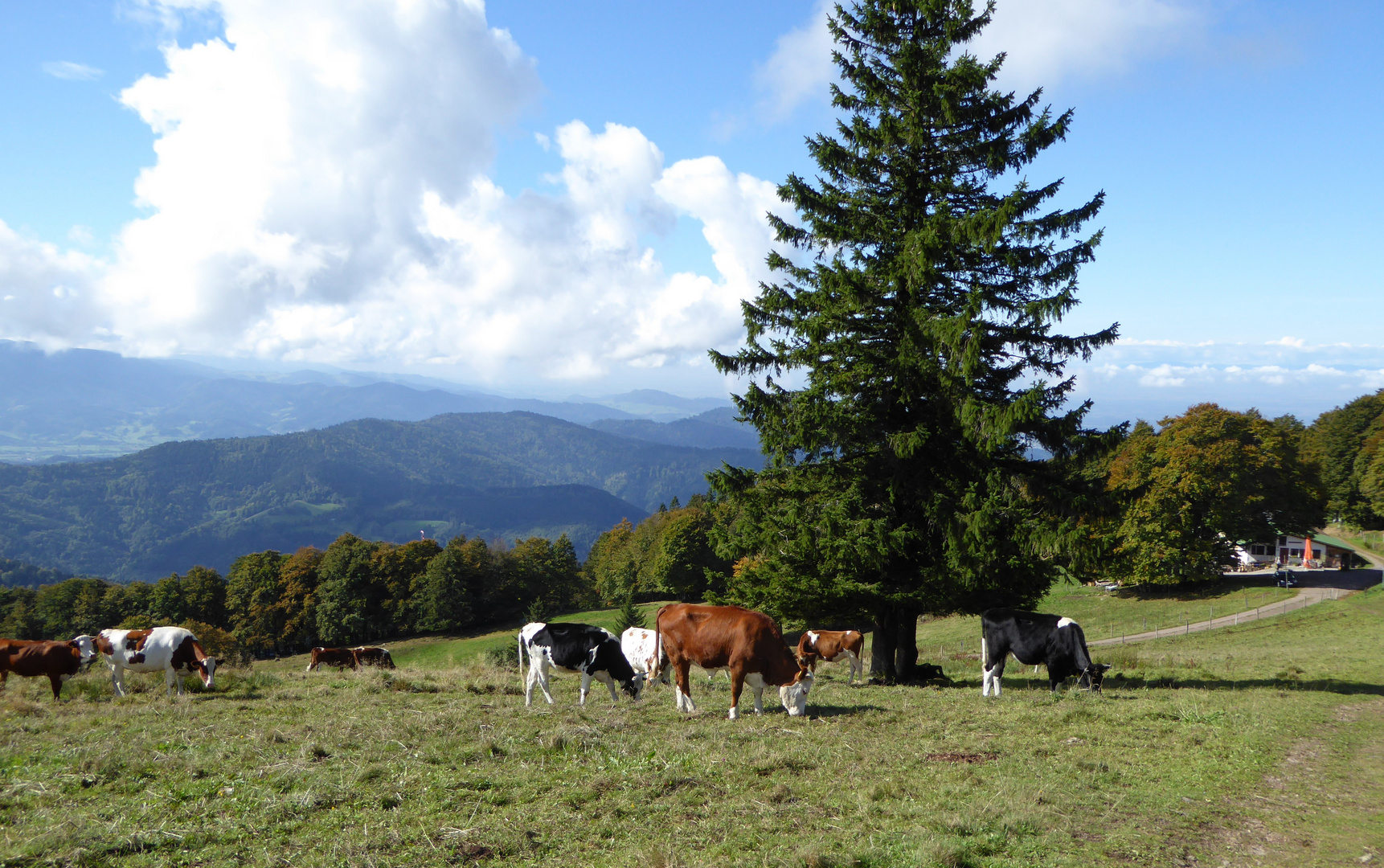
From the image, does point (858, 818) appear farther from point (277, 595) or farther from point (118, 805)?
point (277, 595)

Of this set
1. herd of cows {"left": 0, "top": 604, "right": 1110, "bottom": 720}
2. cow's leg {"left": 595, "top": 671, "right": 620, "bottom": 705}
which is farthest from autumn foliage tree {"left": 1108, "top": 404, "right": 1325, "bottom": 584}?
cow's leg {"left": 595, "top": 671, "right": 620, "bottom": 705}

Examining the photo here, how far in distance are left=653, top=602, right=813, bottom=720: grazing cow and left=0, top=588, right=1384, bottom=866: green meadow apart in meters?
0.55

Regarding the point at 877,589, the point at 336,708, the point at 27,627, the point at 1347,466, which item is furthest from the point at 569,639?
the point at 1347,466

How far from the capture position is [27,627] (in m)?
70.6

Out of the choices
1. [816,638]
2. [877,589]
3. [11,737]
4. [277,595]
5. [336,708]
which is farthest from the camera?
[277,595]

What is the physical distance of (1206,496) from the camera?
45594 mm

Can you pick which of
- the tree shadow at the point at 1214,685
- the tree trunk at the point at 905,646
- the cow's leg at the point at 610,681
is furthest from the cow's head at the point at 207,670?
the tree shadow at the point at 1214,685

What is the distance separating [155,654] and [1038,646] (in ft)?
63.4

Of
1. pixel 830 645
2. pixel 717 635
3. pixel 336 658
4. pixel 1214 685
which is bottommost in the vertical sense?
pixel 336 658

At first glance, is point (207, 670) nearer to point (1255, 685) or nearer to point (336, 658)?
point (336, 658)

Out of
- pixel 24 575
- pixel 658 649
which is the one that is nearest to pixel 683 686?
pixel 658 649

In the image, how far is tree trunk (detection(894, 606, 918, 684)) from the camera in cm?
1714

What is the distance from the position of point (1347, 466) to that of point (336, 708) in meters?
98.7

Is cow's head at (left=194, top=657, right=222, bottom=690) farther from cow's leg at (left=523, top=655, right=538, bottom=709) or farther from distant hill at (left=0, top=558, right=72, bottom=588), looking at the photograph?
distant hill at (left=0, top=558, right=72, bottom=588)
